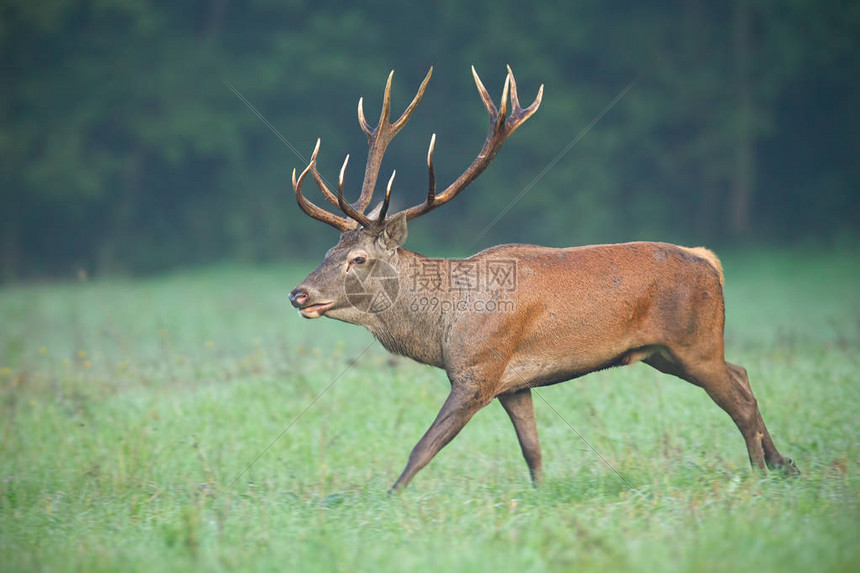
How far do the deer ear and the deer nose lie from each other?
2.07ft

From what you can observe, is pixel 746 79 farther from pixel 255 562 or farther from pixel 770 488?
pixel 255 562

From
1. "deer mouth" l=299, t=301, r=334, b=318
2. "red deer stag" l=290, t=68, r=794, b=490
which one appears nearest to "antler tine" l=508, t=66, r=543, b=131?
"red deer stag" l=290, t=68, r=794, b=490

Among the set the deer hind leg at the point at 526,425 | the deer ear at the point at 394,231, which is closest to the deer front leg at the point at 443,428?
the deer hind leg at the point at 526,425

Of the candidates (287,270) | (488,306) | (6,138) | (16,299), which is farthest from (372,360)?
(6,138)

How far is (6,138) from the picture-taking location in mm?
25500

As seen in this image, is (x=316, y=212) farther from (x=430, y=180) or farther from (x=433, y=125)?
(x=433, y=125)

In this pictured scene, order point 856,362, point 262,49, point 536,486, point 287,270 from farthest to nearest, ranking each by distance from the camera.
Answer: point 262,49
point 287,270
point 856,362
point 536,486

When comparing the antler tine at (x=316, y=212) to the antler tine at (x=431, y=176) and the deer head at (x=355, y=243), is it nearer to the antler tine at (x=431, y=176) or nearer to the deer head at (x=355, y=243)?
the deer head at (x=355, y=243)

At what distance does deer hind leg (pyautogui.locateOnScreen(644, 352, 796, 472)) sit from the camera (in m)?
6.16

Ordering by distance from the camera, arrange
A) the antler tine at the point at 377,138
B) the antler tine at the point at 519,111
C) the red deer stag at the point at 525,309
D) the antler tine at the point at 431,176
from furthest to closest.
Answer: the antler tine at the point at 377,138, the antler tine at the point at 519,111, the red deer stag at the point at 525,309, the antler tine at the point at 431,176

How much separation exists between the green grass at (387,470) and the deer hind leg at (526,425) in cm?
20

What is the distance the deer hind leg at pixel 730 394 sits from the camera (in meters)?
6.16

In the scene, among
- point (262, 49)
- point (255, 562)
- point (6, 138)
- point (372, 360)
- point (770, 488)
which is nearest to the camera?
point (255, 562)

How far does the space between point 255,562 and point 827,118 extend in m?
25.5
